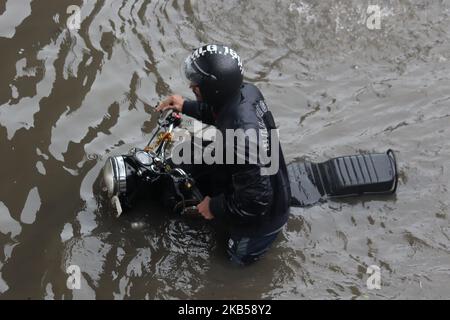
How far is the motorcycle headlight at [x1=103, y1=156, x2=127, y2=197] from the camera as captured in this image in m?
4.68

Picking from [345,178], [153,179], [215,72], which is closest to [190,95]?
[153,179]

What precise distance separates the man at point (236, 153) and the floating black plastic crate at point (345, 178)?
94cm

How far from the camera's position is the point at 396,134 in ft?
20.5

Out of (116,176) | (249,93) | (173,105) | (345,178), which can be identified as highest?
(249,93)

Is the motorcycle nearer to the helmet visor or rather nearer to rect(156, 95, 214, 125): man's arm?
rect(156, 95, 214, 125): man's arm

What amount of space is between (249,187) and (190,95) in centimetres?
260

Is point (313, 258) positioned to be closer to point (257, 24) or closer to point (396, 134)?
point (396, 134)

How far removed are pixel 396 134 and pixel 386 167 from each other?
90 centimetres

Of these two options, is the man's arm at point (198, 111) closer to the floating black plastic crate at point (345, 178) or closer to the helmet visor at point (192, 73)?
the helmet visor at point (192, 73)

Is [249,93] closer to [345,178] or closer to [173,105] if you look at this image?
[173,105]

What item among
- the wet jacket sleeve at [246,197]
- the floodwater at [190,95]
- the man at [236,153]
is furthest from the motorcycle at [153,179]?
the wet jacket sleeve at [246,197]

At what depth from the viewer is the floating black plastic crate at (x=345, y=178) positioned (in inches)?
214

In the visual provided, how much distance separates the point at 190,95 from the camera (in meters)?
6.50

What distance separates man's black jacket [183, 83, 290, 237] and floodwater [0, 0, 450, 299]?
631 millimetres
